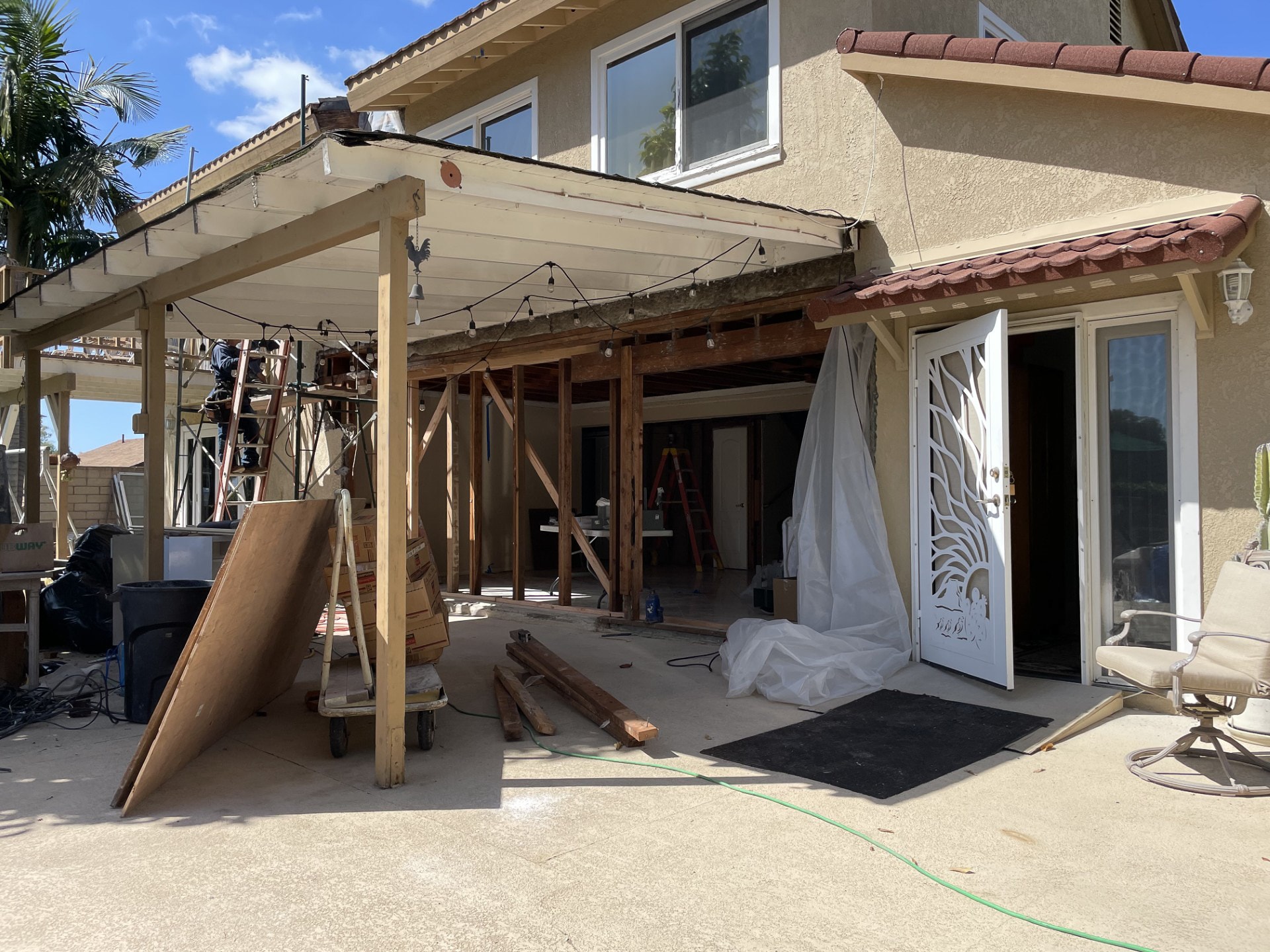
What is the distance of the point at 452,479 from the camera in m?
10.1

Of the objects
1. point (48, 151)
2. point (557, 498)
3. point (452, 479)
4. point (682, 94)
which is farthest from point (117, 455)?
point (682, 94)

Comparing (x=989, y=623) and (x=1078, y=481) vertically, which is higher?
(x=1078, y=481)

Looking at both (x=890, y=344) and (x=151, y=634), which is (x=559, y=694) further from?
(x=890, y=344)

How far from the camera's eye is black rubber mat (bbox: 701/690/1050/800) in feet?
13.5

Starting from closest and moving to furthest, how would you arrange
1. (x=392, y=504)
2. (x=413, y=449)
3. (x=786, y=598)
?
1. (x=392, y=504)
2. (x=786, y=598)
3. (x=413, y=449)

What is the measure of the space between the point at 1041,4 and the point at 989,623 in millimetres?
6332

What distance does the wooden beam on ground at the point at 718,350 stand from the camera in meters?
6.79

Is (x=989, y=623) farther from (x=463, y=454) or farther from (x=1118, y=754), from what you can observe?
(x=463, y=454)

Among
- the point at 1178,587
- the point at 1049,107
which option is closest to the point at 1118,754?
the point at 1178,587

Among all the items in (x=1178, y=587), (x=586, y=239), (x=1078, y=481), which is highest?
(x=586, y=239)

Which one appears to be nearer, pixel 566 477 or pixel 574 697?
pixel 574 697

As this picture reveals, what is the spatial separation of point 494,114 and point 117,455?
3046cm

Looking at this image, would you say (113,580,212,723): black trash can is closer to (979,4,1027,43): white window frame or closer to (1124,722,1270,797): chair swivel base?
(1124,722,1270,797): chair swivel base

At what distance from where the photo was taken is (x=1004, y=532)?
5.21m
